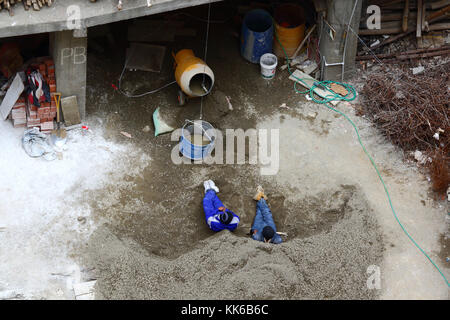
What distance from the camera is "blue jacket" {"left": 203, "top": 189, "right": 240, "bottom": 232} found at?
28.2ft

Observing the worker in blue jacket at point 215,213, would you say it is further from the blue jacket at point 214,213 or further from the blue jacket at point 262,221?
the blue jacket at point 262,221

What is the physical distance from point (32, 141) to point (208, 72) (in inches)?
138

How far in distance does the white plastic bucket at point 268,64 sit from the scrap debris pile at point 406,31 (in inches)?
70.8

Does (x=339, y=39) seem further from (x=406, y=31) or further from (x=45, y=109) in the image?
(x=45, y=109)

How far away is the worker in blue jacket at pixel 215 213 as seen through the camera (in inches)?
334

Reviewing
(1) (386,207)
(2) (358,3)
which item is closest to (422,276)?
(1) (386,207)

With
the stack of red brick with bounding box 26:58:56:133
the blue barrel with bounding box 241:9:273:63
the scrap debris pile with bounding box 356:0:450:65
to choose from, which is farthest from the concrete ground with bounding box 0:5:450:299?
the scrap debris pile with bounding box 356:0:450:65

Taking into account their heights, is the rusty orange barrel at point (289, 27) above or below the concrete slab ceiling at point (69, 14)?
below

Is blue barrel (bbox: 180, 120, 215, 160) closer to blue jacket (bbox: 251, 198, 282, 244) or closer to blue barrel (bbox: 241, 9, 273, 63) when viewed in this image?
blue jacket (bbox: 251, 198, 282, 244)

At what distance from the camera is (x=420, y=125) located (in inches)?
382

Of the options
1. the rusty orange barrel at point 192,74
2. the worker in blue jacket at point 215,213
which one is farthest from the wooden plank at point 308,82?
the worker in blue jacket at point 215,213

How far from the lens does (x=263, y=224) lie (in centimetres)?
893

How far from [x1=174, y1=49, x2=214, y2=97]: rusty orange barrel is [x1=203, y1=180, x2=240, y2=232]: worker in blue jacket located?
2.00m
